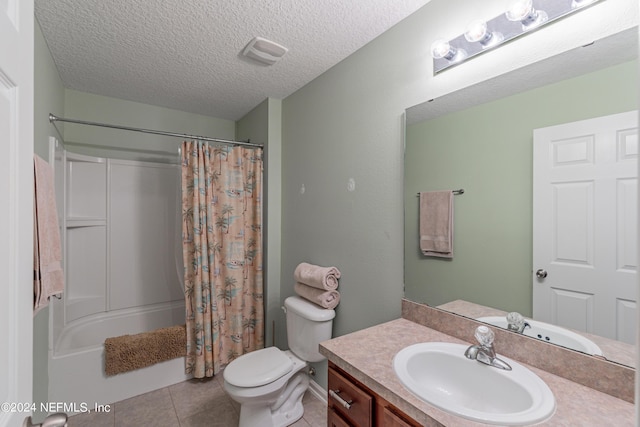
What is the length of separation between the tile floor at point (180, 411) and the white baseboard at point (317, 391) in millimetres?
23

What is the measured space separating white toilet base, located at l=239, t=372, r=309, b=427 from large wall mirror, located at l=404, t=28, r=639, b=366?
3.55 feet

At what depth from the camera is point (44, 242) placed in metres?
1.35

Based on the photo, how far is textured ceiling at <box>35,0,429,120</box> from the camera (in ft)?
4.74

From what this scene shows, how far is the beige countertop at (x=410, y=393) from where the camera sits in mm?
756

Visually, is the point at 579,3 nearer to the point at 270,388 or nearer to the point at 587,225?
the point at 587,225

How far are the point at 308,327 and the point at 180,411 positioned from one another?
1.08m

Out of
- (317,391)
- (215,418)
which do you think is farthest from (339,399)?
(215,418)

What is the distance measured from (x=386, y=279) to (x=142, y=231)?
244cm

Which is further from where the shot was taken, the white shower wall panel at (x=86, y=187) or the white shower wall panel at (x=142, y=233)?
the white shower wall panel at (x=142, y=233)

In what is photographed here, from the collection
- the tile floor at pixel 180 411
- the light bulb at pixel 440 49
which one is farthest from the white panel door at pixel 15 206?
the tile floor at pixel 180 411

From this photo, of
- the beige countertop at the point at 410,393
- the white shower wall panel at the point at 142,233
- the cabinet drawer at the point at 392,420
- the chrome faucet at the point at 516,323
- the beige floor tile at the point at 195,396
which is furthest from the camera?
the white shower wall panel at the point at 142,233

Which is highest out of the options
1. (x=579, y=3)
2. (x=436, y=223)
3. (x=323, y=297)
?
(x=579, y=3)

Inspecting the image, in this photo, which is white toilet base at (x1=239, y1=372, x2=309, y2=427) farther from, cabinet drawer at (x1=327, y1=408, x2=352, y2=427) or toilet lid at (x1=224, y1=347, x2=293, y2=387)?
cabinet drawer at (x1=327, y1=408, x2=352, y2=427)

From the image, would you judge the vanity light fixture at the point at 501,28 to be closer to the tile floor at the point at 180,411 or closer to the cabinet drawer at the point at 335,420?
the cabinet drawer at the point at 335,420
